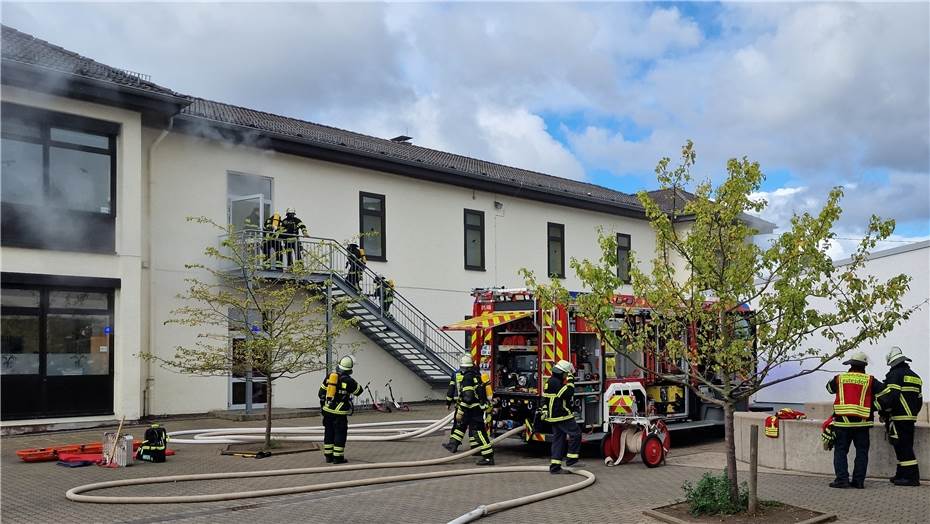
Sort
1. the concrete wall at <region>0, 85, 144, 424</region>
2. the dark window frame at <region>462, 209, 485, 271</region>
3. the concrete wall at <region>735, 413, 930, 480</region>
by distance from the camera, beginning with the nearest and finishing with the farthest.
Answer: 1. the concrete wall at <region>735, 413, 930, 480</region>
2. the concrete wall at <region>0, 85, 144, 424</region>
3. the dark window frame at <region>462, 209, 485, 271</region>

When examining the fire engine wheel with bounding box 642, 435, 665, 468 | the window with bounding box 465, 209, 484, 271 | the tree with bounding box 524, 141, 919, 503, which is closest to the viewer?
the tree with bounding box 524, 141, 919, 503

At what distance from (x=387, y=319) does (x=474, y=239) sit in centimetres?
553

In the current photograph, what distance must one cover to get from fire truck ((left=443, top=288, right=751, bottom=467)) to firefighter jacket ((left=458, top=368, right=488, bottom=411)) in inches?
11.5

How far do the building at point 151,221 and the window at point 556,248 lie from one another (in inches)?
125

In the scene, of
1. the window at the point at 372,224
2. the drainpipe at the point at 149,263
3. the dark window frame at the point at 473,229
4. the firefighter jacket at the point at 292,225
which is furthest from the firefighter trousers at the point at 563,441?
the dark window frame at the point at 473,229

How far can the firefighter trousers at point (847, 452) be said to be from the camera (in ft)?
32.4

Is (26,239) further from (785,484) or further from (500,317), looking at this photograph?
(785,484)

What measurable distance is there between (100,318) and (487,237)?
461 inches

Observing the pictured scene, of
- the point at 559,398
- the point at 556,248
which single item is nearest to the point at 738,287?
the point at 559,398

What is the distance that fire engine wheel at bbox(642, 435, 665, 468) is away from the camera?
11.7 m

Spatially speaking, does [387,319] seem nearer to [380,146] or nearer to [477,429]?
[380,146]

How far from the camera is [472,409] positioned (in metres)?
12.2

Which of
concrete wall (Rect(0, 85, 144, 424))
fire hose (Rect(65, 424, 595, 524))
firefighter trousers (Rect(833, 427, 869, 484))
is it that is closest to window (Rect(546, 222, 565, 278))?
A: concrete wall (Rect(0, 85, 144, 424))

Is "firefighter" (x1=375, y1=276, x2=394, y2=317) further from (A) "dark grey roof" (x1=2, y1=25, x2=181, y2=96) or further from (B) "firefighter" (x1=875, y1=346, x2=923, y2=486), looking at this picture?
(B) "firefighter" (x1=875, y1=346, x2=923, y2=486)
